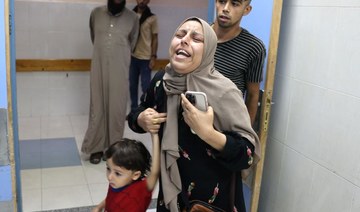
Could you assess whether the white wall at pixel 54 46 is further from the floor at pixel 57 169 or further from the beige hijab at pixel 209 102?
the beige hijab at pixel 209 102

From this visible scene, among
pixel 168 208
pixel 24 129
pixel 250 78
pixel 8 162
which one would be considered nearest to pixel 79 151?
pixel 24 129

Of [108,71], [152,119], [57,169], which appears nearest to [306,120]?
[152,119]

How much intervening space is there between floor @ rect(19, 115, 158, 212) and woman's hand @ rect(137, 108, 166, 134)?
1.75m

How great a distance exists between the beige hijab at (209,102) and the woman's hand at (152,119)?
0.03 metres

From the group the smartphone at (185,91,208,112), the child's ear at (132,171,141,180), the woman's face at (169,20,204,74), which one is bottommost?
the child's ear at (132,171,141,180)

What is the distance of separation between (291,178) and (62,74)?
3.43m

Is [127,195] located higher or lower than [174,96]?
lower

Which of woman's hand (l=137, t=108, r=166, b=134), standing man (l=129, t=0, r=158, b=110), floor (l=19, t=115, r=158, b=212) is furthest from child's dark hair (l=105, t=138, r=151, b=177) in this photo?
standing man (l=129, t=0, r=158, b=110)

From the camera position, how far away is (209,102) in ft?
4.44

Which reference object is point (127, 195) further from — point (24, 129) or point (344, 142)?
point (24, 129)

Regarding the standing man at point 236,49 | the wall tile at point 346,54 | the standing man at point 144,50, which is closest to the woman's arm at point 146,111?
the standing man at point 236,49

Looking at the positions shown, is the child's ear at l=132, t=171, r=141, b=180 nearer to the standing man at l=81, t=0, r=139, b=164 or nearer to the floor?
the floor

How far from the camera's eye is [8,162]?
216 cm

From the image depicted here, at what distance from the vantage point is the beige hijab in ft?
4.43
